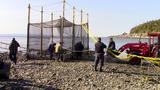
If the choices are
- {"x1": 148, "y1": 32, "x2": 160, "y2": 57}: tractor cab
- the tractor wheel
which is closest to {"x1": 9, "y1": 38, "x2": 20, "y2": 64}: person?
the tractor wheel

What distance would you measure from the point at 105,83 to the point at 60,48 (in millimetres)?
8955

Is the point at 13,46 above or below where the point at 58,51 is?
above

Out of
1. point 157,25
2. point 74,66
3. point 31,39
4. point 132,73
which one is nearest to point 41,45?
point 31,39

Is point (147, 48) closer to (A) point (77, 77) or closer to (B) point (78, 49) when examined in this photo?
(B) point (78, 49)

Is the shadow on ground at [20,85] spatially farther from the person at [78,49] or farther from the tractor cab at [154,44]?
the person at [78,49]

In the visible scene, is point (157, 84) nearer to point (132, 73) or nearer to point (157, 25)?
point (132, 73)

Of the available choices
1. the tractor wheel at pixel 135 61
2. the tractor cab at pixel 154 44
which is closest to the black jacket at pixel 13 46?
the tractor wheel at pixel 135 61

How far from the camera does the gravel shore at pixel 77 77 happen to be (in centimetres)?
1930

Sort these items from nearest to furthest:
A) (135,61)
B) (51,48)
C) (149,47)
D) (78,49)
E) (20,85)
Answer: (20,85)
(149,47)
(135,61)
(51,48)
(78,49)

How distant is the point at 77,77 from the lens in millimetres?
21797

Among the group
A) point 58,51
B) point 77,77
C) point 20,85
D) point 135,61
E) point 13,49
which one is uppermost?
point 13,49

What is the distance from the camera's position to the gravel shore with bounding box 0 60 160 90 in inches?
760

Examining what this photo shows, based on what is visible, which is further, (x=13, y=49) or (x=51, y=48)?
(x=51, y=48)

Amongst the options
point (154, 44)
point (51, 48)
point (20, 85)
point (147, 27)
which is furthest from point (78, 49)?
point (147, 27)
